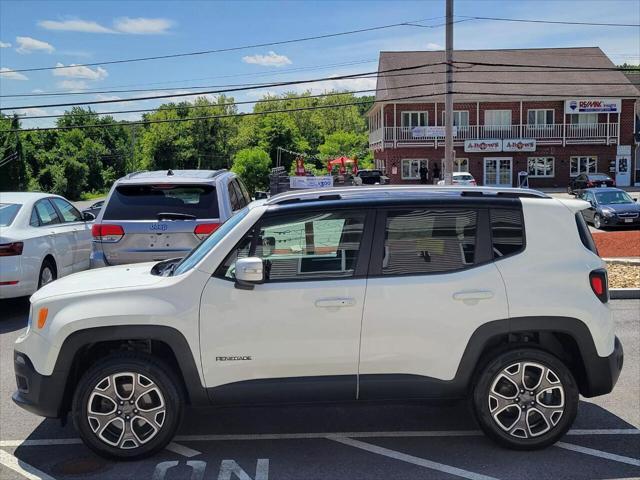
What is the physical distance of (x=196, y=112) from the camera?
7631 cm

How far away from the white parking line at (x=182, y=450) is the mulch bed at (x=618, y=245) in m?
11.8

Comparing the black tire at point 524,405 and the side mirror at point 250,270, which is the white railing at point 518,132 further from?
the side mirror at point 250,270

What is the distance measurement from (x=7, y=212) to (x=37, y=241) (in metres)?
0.59

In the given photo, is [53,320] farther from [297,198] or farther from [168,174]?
[168,174]

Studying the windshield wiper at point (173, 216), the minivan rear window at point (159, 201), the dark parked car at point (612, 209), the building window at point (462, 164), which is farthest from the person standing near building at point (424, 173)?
the windshield wiper at point (173, 216)

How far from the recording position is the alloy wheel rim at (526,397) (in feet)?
14.4

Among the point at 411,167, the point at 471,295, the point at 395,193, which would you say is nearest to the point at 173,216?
the point at 395,193

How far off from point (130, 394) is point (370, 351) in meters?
1.58

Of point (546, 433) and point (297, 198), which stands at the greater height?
point (297, 198)

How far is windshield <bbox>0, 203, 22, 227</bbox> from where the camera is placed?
8812mm

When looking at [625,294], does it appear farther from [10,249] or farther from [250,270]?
[10,249]

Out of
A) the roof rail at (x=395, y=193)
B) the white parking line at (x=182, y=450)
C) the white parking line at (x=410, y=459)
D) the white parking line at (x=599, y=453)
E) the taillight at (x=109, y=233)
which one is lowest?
the white parking line at (x=599, y=453)

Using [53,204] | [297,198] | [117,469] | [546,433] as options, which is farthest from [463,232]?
[53,204]

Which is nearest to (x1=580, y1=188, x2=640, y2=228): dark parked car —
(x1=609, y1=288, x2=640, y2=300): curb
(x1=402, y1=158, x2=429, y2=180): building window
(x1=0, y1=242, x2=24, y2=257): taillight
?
(x1=609, y1=288, x2=640, y2=300): curb
